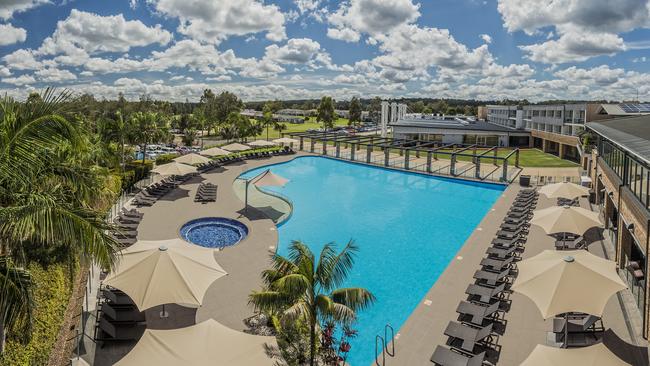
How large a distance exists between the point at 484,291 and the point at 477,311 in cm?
158

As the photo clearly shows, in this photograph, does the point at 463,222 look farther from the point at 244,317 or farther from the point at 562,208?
the point at 244,317

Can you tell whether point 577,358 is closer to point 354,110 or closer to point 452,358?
point 452,358

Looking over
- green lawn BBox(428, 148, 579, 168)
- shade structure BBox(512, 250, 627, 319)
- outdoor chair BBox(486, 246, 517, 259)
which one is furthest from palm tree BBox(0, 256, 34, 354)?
green lawn BBox(428, 148, 579, 168)

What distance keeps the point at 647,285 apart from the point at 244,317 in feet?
34.7

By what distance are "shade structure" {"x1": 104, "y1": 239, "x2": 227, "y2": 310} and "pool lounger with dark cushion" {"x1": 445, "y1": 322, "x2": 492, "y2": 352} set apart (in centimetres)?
649

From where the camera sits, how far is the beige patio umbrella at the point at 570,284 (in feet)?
32.2

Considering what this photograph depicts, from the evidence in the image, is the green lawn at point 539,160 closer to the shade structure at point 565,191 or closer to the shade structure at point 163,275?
the shade structure at point 565,191

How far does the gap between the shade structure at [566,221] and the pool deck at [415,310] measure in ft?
5.72

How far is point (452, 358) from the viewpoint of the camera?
391 inches

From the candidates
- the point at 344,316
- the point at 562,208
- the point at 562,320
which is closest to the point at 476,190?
the point at 562,208

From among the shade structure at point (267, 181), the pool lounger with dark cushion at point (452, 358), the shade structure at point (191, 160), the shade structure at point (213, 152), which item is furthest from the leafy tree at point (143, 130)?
the pool lounger with dark cushion at point (452, 358)

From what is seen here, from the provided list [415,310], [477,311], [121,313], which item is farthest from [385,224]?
[121,313]

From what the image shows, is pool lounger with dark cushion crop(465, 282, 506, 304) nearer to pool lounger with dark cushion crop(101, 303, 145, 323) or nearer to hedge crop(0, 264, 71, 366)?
pool lounger with dark cushion crop(101, 303, 145, 323)

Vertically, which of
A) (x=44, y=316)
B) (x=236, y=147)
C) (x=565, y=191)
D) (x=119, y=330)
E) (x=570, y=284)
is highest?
(x=236, y=147)
